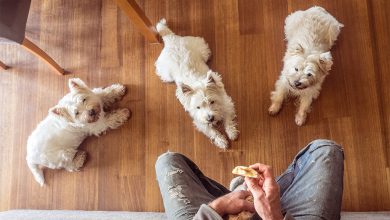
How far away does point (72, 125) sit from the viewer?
2115 mm

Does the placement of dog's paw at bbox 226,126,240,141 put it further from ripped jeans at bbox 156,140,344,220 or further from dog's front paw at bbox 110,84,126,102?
dog's front paw at bbox 110,84,126,102

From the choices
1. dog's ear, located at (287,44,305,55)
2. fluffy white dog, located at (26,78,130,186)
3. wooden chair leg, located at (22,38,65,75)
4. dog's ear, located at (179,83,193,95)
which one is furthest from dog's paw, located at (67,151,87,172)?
dog's ear, located at (287,44,305,55)

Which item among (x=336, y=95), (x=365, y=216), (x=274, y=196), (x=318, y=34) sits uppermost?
(x=318, y=34)

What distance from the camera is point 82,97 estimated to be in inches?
79.6

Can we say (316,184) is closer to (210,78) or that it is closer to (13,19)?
(210,78)

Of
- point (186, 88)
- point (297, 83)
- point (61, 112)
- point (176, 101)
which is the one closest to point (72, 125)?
point (61, 112)

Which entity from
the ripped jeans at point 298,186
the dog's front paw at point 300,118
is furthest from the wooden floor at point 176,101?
the ripped jeans at point 298,186

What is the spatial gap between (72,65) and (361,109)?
183 cm

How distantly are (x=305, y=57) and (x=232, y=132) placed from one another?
1.92 feet

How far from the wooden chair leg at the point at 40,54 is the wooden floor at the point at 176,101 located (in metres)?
0.07

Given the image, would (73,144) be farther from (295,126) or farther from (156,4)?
(295,126)

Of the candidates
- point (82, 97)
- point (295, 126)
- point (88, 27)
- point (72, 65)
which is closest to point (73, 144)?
point (82, 97)

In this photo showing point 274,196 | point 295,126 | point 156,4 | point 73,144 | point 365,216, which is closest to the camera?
point 274,196

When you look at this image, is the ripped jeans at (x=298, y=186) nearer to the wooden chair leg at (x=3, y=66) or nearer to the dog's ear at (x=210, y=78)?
the dog's ear at (x=210, y=78)
